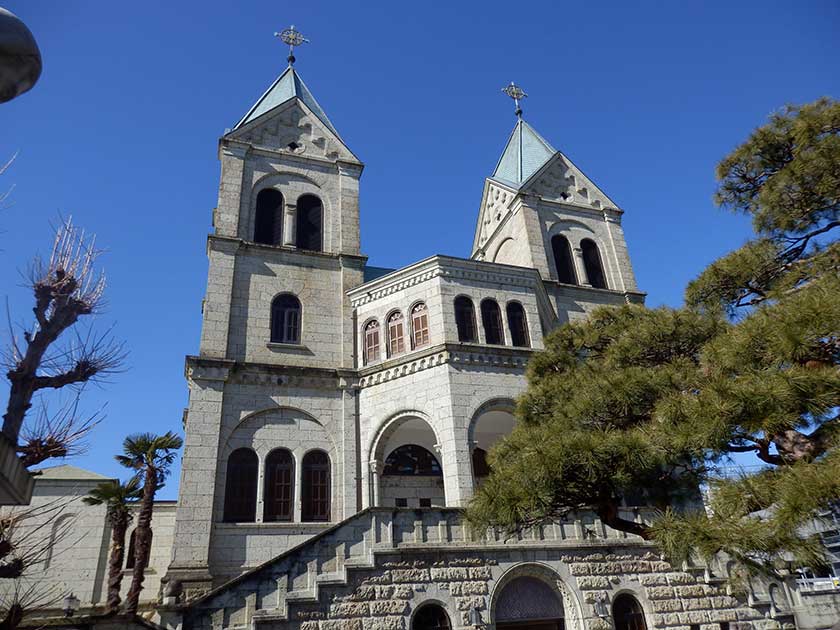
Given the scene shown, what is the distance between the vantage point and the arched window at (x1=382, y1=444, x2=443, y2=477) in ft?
66.7

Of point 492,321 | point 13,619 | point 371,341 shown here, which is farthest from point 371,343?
point 13,619

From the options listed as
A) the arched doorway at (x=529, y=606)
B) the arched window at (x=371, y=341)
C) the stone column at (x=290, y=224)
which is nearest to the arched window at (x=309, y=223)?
the stone column at (x=290, y=224)

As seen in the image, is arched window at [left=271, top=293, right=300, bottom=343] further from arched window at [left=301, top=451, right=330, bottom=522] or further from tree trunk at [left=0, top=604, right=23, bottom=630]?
tree trunk at [left=0, top=604, right=23, bottom=630]

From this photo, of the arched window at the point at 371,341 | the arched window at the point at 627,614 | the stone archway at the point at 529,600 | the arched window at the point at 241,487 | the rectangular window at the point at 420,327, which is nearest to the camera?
the stone archway at the point at 529,600

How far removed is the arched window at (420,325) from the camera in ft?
62.0

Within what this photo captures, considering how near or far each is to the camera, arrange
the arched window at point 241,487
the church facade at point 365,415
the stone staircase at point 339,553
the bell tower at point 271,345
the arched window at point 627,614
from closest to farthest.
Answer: the stone staircase at point 339,553
the church facade at point 365,415
the arched window at point 627,614
the bell tower at point 271,345
the arched window at point 241,487

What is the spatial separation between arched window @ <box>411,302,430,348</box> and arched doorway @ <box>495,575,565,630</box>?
26.7 ft

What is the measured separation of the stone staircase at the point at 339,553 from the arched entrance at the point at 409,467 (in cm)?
565

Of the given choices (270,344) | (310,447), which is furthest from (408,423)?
(270,344)

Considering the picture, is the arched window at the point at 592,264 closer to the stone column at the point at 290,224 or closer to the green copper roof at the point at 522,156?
A: the green copper roof at the point at 522,156

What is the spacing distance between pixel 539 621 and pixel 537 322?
391 inches

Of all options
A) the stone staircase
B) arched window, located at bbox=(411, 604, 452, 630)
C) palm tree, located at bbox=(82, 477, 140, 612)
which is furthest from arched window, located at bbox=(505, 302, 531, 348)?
palm tree, located at bbox=(82, 477, 140, 612)

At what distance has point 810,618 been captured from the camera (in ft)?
80.1

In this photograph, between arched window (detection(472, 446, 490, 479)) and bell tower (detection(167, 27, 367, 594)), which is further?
arched window (detection(472, 446, 490, 479))
